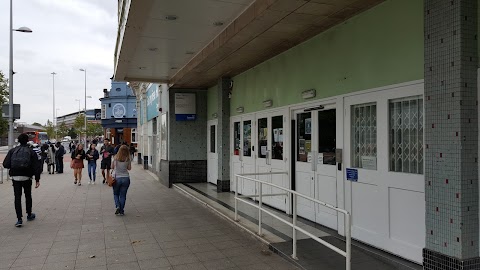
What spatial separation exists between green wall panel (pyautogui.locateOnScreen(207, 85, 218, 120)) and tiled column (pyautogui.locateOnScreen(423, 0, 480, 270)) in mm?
8262

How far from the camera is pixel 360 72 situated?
5383mm

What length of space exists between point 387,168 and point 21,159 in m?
6.28

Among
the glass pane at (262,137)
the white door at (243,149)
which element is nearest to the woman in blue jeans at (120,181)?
the white door at (243,149)

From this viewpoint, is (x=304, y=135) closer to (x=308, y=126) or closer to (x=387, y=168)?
(x=308, y=126)

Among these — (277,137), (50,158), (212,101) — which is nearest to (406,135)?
(277,137)

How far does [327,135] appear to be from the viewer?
630cm

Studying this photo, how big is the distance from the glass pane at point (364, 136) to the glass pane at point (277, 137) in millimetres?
2271

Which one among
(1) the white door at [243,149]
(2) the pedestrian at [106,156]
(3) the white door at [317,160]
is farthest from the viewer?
(2) the pedestrian at [106,156]

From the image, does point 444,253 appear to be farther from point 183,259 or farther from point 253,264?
point 183,259

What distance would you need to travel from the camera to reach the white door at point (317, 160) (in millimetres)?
6129

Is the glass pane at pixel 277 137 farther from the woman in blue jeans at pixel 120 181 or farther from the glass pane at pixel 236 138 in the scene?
the woman in blue jeans at pixel 120 181

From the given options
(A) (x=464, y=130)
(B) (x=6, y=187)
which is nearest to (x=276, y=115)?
(A) (x=464, y=130)

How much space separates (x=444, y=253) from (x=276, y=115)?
4.69 metres

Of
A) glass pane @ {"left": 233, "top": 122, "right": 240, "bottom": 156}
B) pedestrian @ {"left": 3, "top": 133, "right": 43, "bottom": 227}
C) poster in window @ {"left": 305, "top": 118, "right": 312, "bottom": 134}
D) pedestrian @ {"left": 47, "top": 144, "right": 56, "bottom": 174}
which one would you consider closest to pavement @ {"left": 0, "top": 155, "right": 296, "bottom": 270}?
pedestrian @ {"left": 3, "top": 133, "right": 43, "bottom": 227}
